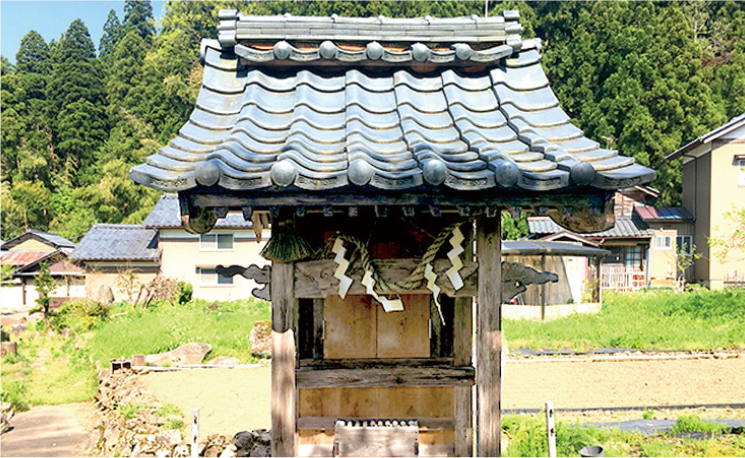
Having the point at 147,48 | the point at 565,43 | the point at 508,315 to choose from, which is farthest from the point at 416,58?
the point at 147,48

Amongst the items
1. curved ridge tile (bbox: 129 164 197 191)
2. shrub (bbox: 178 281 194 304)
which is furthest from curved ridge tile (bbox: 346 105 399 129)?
shrub (bbox: 178 281 194 304)

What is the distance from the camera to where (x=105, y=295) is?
27.9 metres

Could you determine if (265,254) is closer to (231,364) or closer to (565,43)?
(231,364)

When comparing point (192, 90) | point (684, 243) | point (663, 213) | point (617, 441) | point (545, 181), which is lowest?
point (617, 441)

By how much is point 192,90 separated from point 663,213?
3881 cm

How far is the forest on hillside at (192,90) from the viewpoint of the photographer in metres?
35.0

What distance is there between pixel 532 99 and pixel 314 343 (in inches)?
112

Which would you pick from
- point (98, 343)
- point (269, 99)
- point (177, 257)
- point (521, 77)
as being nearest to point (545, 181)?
point (521, 77)

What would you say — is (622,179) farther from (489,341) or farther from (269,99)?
(269,99)

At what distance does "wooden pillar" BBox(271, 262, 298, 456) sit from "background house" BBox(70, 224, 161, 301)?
→ 2667 cm

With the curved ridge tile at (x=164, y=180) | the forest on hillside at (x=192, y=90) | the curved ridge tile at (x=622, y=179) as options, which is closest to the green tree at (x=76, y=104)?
the forest on hillside at (x=192, y=90)

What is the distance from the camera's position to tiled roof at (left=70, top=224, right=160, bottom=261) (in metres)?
28.7

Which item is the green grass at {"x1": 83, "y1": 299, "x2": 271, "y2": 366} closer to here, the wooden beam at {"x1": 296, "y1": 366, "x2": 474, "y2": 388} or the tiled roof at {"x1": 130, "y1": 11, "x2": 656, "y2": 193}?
the wooden beam at {"x1": 296, "y1": 366, "x2": 474, "y2": 388}

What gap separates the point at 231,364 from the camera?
15.9m
